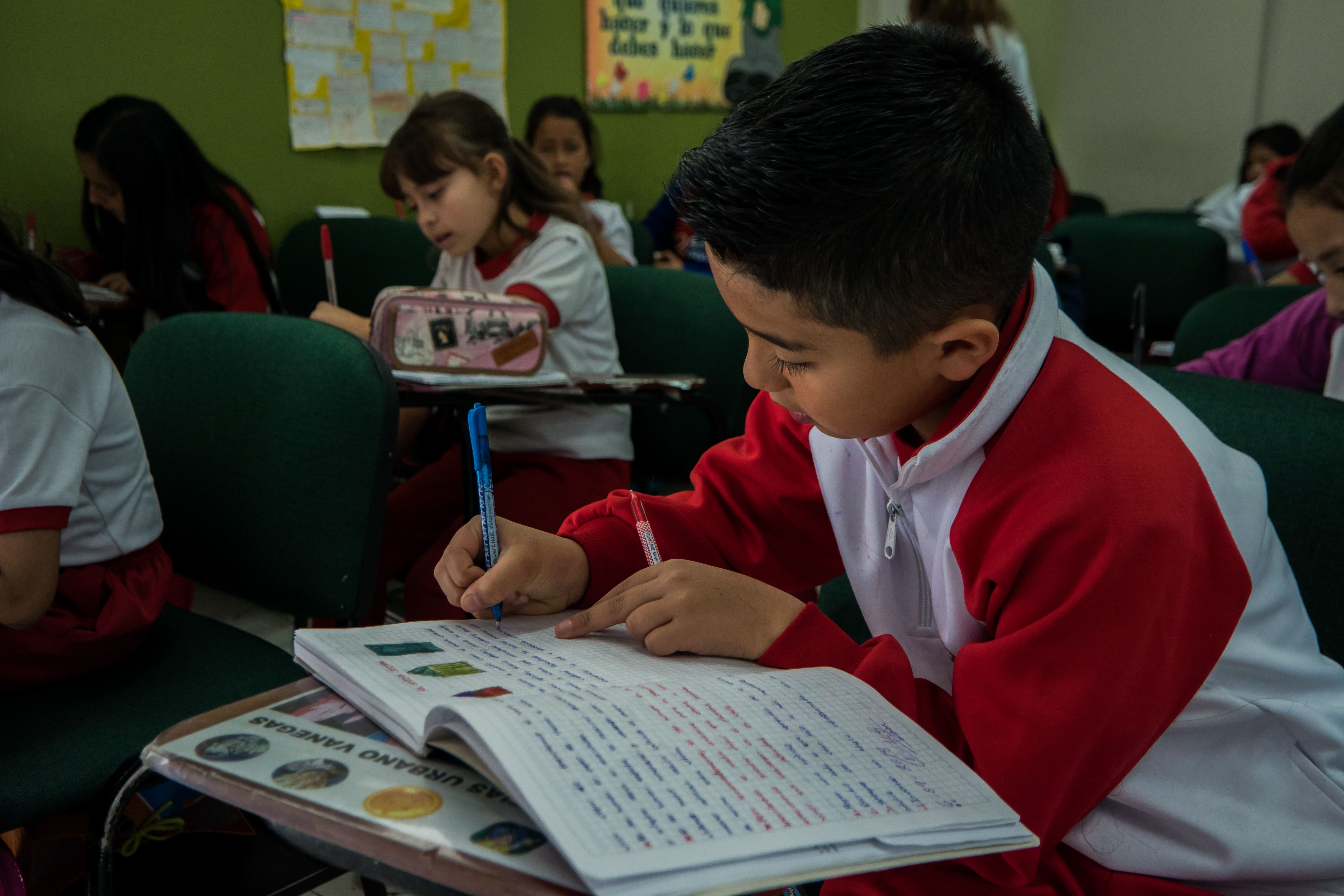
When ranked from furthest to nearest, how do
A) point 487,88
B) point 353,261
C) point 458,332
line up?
1. point 487,88
2. point 353,261
3. point 458,332

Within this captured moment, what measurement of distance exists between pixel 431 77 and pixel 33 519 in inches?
104

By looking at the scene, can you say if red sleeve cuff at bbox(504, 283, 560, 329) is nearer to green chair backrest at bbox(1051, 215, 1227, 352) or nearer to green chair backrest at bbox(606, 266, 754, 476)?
green chair backrest at bbox(606, 266, 754, 476)

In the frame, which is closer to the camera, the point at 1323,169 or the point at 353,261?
the point at 1323,169

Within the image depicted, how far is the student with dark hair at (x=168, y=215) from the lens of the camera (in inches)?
97.1

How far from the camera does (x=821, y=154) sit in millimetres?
625

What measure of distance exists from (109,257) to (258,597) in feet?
6.24

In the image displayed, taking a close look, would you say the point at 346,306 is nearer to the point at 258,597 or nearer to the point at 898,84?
the point at 258,597

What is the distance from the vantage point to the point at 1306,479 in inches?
34.8

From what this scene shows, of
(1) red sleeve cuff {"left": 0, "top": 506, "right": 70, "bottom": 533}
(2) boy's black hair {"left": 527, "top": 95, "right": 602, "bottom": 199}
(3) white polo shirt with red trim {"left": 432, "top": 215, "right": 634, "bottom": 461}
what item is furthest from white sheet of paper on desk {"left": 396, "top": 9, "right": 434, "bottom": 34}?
A: (1) red sleeve cuff {"left": 0, "top": 506, "right": 70, "bottom": 533}

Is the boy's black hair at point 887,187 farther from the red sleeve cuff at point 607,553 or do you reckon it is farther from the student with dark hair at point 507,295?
the student with dark hair at point 507,295

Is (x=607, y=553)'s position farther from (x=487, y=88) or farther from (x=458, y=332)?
(x=487, y=88)

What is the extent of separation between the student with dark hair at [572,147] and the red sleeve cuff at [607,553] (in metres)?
2.66

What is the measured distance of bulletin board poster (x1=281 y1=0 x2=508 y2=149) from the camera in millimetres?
3057

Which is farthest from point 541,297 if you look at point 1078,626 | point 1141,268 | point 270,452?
point 1141,268
